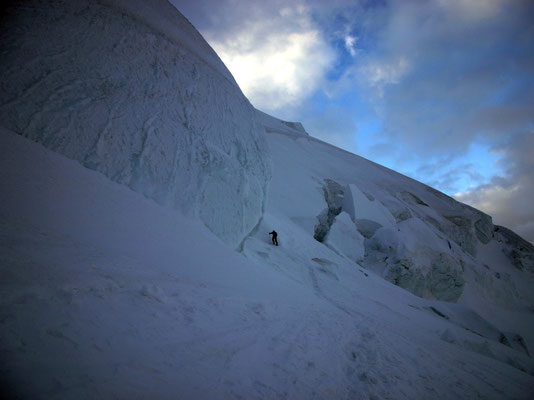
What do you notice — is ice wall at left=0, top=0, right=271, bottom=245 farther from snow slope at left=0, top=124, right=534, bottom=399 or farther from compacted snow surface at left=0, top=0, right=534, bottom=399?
snow slope at left=0, top=124, right=534, bottom=399

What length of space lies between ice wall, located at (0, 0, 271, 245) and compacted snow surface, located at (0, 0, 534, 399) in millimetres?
29

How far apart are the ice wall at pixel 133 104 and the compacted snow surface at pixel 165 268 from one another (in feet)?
0.09

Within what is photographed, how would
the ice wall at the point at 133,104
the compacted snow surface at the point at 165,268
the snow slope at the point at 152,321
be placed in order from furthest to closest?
1. the ice wall at the point at 133,104
2. the compacted snow surface at the point at 165,268
3. the snow slope at the point at 152,321

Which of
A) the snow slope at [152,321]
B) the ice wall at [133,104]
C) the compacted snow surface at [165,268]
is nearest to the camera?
the snow slope at [152,321]

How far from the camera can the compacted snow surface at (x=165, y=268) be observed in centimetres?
122

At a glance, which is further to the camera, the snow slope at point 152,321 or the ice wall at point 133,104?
the ice wall at point 133,104

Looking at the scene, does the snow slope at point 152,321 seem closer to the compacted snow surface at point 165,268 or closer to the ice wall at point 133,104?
the compacted snow surface at point 165,268

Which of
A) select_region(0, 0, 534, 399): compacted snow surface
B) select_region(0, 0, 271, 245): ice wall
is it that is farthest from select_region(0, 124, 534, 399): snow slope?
select_region(0, 0, 271, 245): ice wall

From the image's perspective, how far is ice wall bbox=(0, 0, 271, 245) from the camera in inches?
126

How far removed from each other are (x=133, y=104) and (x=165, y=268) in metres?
3.08

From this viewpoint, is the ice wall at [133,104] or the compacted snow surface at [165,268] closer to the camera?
the compacted snow surface at [165,268]

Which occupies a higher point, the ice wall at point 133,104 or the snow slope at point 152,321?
the ice wall at point 133,104

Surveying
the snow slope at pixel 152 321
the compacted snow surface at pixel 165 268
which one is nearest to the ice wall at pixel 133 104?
the compacted snow surface at pixel 165 268

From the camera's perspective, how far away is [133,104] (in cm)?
396
